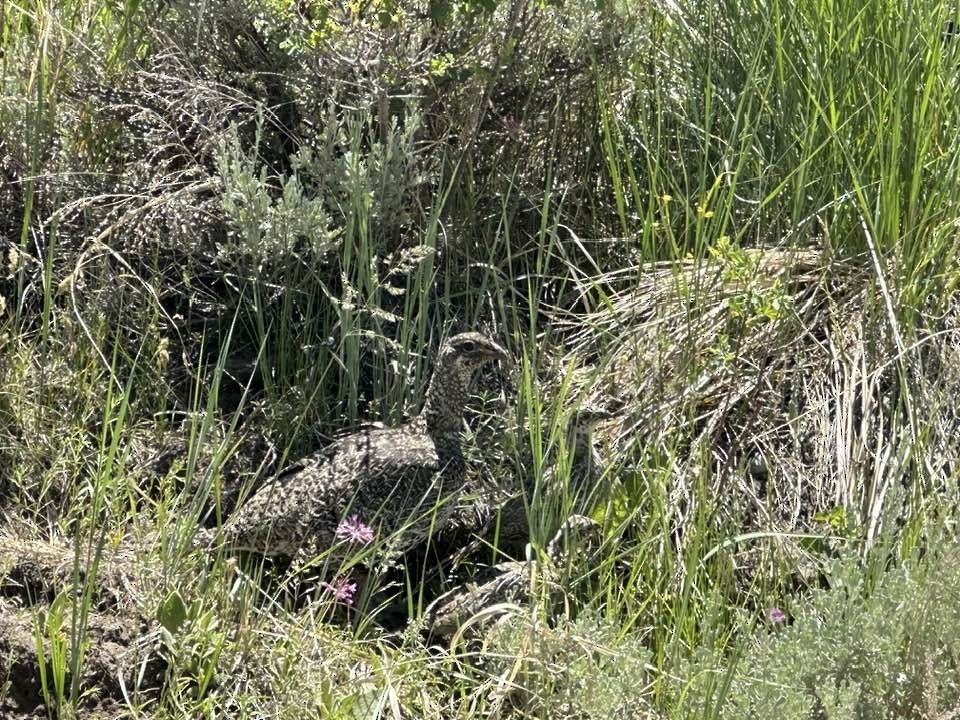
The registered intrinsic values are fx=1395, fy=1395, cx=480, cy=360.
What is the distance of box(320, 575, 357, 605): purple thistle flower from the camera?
13.0 feet

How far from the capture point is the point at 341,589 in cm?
397

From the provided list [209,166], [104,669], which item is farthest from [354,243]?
[104,669]

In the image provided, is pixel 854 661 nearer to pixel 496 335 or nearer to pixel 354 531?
pixel 354 531

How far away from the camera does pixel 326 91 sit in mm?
5066

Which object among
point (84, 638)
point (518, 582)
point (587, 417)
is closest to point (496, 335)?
point (587, 417)

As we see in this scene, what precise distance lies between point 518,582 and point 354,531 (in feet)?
1.68

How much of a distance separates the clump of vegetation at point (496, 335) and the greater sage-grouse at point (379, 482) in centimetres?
10

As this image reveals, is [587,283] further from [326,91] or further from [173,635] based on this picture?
[173,635]

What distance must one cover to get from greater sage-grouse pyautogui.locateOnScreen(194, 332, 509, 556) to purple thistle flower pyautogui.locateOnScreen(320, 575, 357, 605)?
0.14m

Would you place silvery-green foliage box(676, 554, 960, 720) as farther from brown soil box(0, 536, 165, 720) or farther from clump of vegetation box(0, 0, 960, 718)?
brown soil box(0, 536, 165, 720)

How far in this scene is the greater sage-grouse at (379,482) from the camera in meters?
4.27

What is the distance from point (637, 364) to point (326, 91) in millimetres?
1526

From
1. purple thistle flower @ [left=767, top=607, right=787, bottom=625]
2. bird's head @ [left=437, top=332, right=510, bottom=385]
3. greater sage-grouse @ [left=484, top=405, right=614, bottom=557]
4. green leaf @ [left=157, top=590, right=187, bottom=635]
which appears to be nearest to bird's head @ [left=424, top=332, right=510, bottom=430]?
bird's head @ [left=437, top=332, right=510, bottom=385]

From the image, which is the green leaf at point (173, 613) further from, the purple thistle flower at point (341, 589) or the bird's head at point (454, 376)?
the bird's head at point (454, 376)
